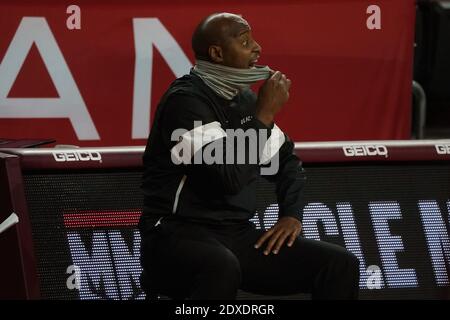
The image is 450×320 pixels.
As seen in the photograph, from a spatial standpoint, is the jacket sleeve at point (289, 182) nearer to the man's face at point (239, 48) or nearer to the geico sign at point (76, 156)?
the man's face at point (239, 48)

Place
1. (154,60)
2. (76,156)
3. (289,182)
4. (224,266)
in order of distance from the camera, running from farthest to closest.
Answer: (154,60), (76,156), (289,182), (224,266)

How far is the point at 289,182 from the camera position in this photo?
351 centimetres

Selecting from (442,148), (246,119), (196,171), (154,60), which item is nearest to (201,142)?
(196,171)

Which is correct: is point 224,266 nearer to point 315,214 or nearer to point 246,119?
point 246,119

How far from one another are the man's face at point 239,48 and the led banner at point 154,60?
78.2 inches

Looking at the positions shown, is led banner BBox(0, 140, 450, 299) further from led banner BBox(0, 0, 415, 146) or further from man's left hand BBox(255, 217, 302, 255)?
led banner BBox(0, 0, 415, 146)

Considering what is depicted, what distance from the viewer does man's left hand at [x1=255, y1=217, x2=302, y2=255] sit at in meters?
3.28

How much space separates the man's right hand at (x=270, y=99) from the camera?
10.6ft

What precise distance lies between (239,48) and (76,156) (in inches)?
30.4

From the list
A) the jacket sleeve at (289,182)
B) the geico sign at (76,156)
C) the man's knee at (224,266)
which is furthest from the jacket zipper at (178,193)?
the geico sign at (76,156)

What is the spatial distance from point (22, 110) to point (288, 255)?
2.53 metres
